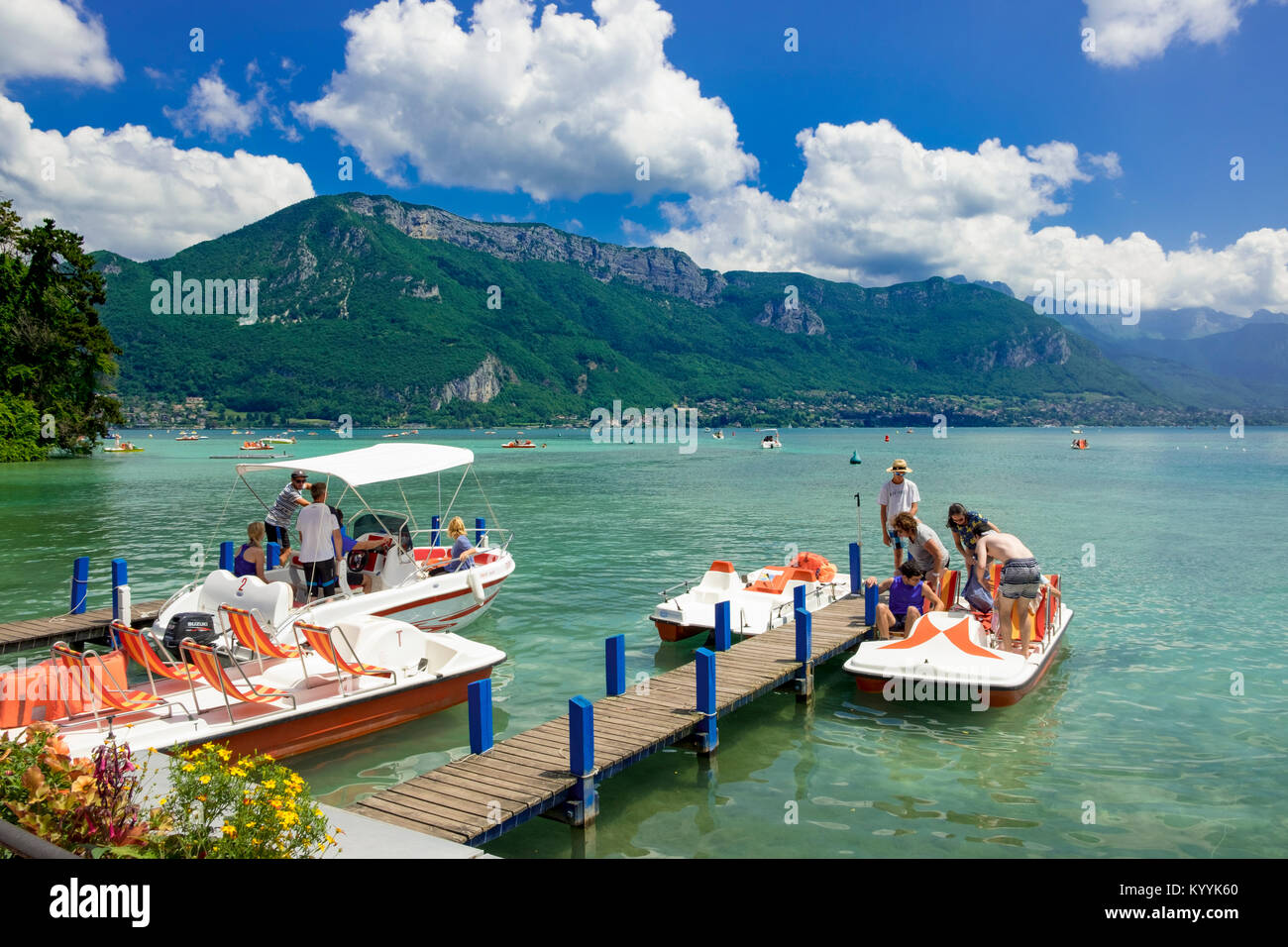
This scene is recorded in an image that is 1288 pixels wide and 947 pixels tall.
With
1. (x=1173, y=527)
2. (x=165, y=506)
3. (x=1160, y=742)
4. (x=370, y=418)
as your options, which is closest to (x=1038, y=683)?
(x=1160, y=742)

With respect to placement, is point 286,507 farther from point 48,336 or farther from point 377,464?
point 48,336

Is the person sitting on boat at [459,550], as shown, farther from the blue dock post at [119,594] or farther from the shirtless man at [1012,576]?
the shirtless man at [1012,576]

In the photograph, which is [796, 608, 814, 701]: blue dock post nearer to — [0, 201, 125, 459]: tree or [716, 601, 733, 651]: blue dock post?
[716, 601, 733, 651]: blue dock post

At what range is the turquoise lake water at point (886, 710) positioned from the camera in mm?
8062

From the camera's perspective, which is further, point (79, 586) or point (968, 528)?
point (79, 586)

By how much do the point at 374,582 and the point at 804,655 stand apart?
24.7 ft

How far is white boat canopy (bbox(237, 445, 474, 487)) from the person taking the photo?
1336 cm

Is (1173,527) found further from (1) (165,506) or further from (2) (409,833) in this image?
(1) (165,506)

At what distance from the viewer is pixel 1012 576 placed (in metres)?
11.6

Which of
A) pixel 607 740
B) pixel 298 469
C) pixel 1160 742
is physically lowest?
pixel 1160 742

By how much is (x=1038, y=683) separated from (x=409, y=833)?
32.7 ft

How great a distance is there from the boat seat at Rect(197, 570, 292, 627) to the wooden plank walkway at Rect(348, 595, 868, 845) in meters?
4.60

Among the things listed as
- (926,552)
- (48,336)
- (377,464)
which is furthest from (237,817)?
(48,336)
